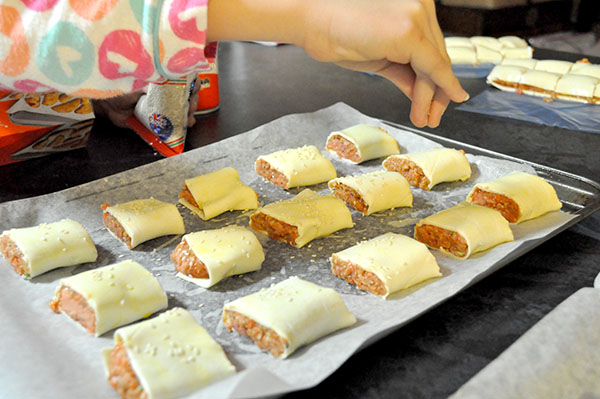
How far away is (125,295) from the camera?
1590mm

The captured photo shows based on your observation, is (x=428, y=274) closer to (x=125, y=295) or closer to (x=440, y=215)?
(x=440, y=215)

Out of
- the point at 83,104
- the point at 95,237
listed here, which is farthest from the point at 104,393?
the point at 83,104

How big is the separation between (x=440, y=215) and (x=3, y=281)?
1.37m

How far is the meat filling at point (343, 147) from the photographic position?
2.56 m

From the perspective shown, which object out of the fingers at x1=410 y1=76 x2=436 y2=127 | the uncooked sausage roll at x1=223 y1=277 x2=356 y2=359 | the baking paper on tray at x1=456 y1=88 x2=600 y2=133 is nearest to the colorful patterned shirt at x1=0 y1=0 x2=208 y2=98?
the uncooked sausage roll at x1=223 y1=277 x2=356 y2=359

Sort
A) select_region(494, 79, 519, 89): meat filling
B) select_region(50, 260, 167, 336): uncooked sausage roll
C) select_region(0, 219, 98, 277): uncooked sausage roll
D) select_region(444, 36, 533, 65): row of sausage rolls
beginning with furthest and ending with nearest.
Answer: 1. select_region(444, 36, 533, 65): row of sausage rolls
2. select_region(494, 79, 519, 89): meat filling
3. select_region(0, 219, 98, 277): uncooked sausage roll
4. select_region(50, 260, 167, 336): uncooked sausage roll

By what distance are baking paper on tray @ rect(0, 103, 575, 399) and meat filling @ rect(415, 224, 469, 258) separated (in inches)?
1.7

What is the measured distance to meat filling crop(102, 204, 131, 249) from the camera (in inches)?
77.5

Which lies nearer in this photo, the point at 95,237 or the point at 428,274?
the point at 428,274

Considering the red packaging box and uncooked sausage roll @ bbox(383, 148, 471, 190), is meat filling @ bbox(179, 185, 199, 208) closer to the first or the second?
the red packaging box

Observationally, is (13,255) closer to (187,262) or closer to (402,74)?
(187,262)

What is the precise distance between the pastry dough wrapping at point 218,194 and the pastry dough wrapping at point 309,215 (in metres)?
0.11

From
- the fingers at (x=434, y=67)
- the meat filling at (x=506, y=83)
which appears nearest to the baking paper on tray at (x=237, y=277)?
the fingers at (x=434, y=67)

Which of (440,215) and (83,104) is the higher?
(83,104)
